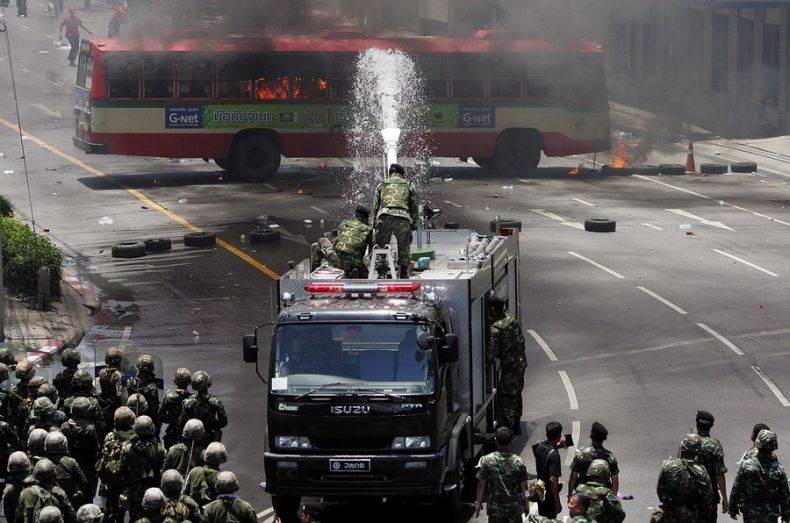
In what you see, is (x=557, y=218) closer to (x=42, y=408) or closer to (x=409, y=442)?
(x=409, y=442)

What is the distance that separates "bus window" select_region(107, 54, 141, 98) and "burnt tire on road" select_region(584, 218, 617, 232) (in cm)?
1110

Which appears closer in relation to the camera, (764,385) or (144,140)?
(764,385)

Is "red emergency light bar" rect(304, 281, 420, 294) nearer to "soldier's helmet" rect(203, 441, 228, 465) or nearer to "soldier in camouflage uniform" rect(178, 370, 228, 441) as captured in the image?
"soldier in camouflage uniform" rect(178, 370, 228, 441)

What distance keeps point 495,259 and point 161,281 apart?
10667 millimetres

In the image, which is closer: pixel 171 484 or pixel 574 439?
pixel 171 484

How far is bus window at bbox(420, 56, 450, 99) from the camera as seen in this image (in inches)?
1508

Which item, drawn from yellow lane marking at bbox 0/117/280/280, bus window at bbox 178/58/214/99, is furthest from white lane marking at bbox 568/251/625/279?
bus window at bbox 178/58/214/99

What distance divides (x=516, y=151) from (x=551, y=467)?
25.8 meters

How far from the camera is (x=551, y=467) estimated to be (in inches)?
546

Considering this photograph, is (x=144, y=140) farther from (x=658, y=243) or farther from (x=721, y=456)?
(x=721, y=456)

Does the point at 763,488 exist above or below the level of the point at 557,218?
below

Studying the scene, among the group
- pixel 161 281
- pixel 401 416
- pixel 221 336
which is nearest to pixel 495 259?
pixel 401 416

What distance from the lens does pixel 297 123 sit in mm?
37938

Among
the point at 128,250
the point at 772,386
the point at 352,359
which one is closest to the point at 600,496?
the point at 352,359
